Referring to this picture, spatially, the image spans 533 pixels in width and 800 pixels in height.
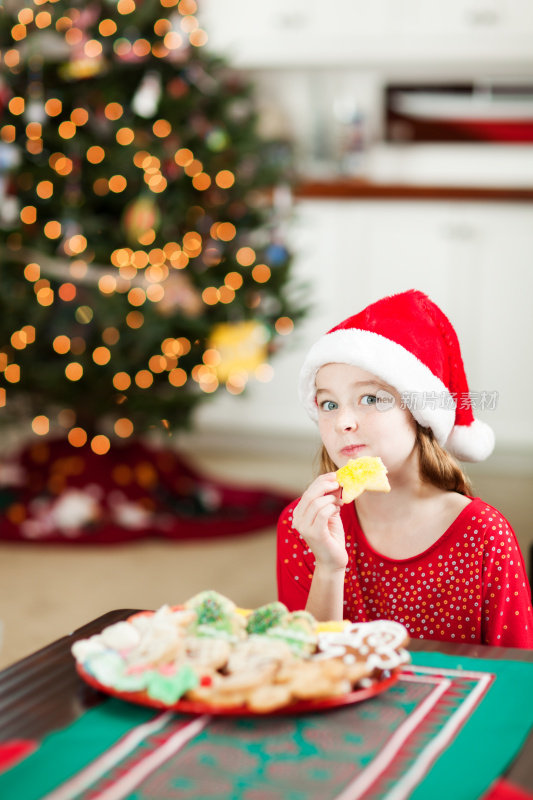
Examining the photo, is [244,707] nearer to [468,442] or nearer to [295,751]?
[295,751]

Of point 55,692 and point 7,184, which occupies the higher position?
point 7,184

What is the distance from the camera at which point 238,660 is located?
2.76ft

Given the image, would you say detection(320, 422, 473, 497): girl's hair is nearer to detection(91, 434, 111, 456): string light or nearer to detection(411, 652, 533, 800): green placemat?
detection(411, 652, 533, 800): green placemat

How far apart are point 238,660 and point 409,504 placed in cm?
48

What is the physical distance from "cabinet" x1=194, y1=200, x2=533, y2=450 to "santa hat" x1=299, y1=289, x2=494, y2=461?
292 cm

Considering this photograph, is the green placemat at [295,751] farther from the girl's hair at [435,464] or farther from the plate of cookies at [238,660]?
the girl's hair at [435,464]

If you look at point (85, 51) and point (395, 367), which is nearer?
point (395, 367)

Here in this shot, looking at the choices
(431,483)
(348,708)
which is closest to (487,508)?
(431,483)

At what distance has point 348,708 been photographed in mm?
802

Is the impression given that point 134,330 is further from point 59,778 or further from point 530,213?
point 59,778

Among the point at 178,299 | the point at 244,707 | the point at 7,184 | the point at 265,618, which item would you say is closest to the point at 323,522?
the point at 265,618

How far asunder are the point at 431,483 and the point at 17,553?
2.15m

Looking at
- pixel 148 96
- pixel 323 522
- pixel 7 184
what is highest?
pixel 148 96

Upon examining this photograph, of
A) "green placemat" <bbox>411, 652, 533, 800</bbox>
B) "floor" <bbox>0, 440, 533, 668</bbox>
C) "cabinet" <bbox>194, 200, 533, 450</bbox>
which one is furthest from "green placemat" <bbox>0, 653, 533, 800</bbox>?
"cabinet" <bbox>194, 200, 533, 450</bbox>
